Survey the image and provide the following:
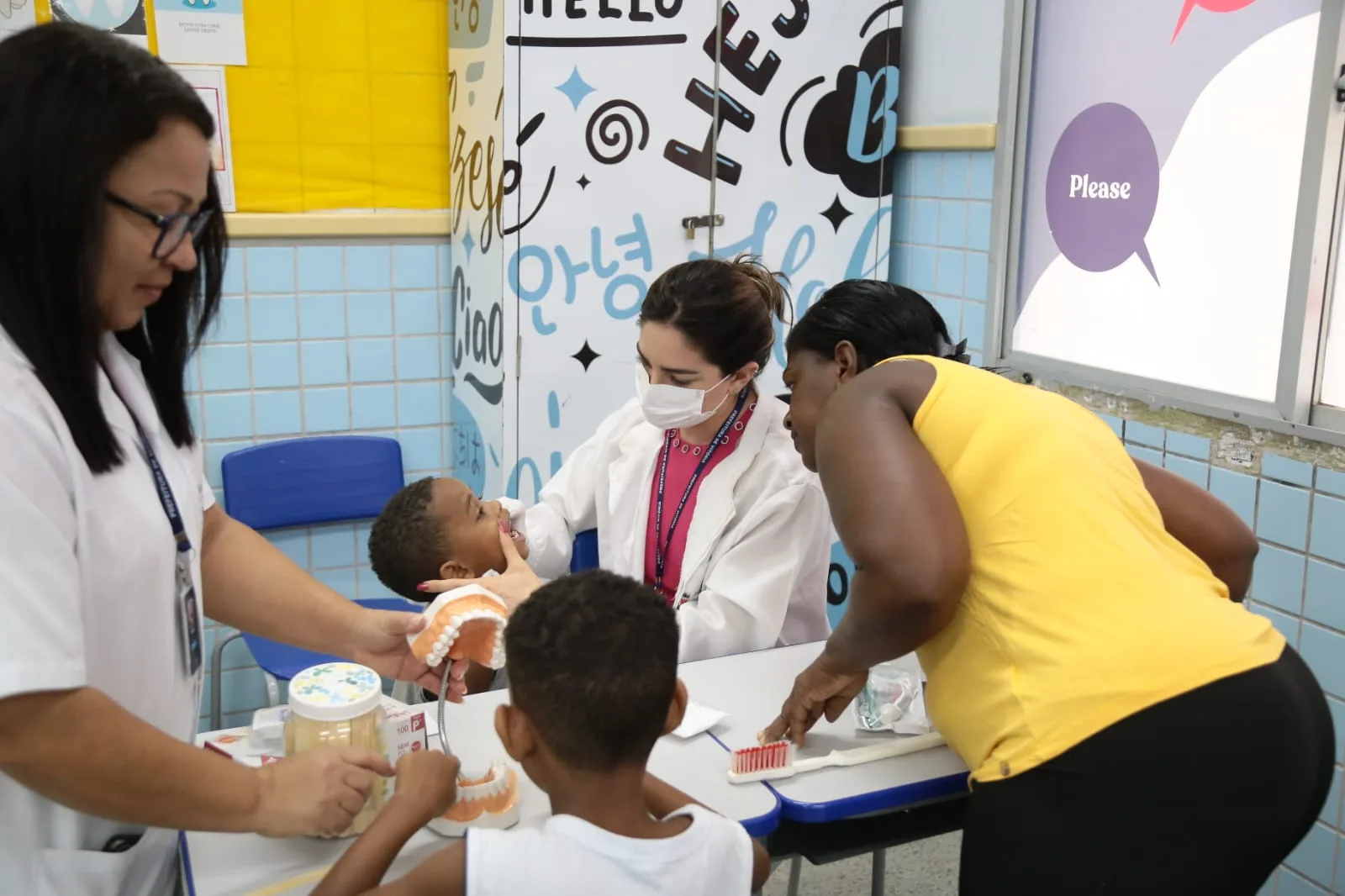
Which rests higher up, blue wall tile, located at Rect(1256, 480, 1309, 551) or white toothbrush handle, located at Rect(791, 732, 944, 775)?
blue wall tile, located at Rect(1256, 480, 1309, 551)

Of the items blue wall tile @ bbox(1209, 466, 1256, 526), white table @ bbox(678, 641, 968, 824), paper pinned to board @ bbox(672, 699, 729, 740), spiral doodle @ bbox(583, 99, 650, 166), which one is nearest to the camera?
white table @ bbox(678, 641, 968, 824)

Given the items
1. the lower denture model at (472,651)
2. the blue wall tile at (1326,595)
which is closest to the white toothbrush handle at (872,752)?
the lower denture model at (472,651)

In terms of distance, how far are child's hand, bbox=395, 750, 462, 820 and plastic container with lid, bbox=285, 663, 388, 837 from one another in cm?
4

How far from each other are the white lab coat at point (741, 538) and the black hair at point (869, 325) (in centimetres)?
49

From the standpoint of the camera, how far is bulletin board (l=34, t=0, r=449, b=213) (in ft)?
10.3

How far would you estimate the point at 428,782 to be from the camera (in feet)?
4.31

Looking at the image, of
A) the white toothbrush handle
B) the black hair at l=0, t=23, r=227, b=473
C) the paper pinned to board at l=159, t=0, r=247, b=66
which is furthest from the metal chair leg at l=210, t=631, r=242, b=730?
the black hair at l=0, t=23, r=227, b=473

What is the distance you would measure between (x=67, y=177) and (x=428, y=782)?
29.2 inches

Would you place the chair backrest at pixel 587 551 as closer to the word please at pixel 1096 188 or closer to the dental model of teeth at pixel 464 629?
the dental model of teeth at pixel 464 629

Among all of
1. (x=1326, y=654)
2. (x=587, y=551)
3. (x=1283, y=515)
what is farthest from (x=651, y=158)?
(x=1326, y=654)

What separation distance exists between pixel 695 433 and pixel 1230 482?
1.26m

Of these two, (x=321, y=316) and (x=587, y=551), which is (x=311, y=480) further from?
(x=587, y=551)

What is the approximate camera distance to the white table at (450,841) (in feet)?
4.26

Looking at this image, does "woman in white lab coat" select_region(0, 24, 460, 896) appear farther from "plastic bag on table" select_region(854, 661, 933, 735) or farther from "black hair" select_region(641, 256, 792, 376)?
"black hair" select_region(641, 256, 792, 376)
